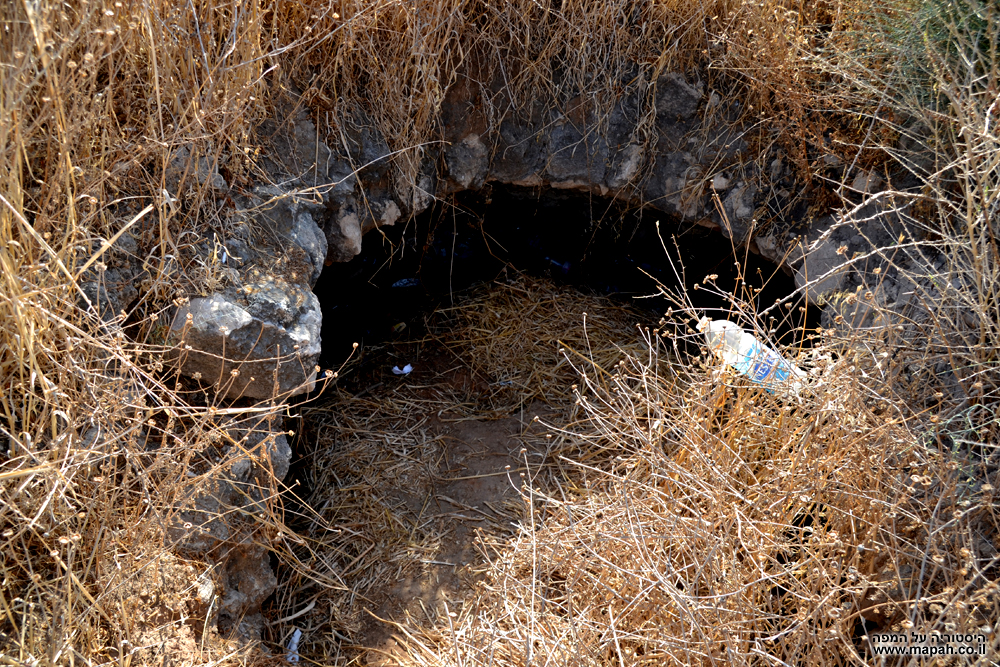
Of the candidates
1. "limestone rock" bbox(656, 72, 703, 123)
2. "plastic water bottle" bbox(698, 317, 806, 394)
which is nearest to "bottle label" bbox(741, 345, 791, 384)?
"plastic water bottle" bbox(698, 317, 806, 394)

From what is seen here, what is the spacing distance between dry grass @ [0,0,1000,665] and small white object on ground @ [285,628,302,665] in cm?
21

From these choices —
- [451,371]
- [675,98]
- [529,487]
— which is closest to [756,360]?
[529,487]

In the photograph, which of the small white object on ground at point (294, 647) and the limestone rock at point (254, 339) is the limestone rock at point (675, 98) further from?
the small white object on ground at point (294, 647)

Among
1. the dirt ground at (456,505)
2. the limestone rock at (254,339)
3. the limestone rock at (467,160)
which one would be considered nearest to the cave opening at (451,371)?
the dirt ground at (456,505)

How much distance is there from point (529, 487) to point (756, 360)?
918 mm

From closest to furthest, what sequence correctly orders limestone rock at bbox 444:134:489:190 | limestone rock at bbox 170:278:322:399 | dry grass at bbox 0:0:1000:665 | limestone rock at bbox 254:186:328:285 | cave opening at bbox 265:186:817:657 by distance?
dry grass at bbox 0:0:1000:665 < limestone rock at bbox 170:278:322:399 < limestone rock at bbox 254:186:328:285 < cave opening at bbox 265:186:817:657 < limestone rock at bbox 444:134:489:190

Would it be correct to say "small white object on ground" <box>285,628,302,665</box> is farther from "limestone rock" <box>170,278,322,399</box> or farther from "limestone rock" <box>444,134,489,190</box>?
"limestone rock" <box>444,134,489,190</box>

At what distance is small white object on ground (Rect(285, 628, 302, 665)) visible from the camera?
2463 millimetres

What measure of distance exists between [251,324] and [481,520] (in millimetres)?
1178

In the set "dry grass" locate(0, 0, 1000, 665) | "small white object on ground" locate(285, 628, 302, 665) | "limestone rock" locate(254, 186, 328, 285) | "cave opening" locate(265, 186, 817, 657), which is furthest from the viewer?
"cave opening" locate(265, 186, 817, 657)

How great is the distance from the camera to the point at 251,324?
7.70 ft

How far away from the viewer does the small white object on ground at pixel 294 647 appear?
8.08 ft

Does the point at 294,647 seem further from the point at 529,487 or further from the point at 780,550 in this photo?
the point at 780,550

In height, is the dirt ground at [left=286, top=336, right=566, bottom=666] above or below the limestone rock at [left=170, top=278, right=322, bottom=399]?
below
